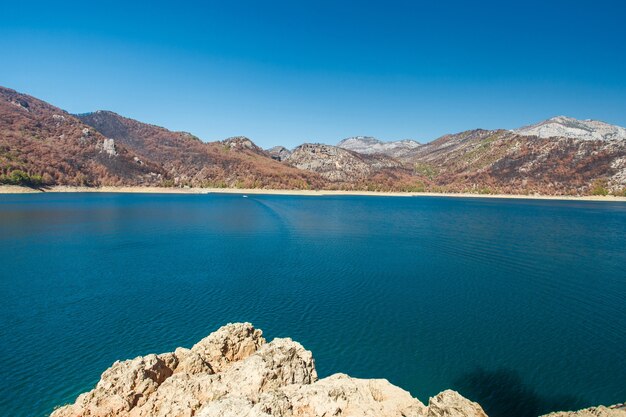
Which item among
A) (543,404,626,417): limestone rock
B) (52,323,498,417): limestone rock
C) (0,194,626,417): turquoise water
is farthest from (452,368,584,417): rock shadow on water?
(52,323,498,417): limestone rock

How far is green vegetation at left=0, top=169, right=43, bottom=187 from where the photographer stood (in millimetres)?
145512

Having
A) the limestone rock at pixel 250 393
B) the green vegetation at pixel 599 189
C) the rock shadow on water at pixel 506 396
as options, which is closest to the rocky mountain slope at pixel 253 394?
the limestone rock at pixel 250 393

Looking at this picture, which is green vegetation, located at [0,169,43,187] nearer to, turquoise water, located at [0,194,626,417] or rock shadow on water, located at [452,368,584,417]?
turquoise water, located at [0,194,626,417]

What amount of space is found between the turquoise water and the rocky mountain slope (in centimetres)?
522

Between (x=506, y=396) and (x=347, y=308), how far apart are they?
1180cm

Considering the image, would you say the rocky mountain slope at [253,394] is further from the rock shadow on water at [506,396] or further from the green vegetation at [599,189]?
the green vegetation at [599,189]

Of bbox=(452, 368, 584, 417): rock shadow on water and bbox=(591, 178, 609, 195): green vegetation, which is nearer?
bbox=(452, 368, 584, 417): rock shadow on water

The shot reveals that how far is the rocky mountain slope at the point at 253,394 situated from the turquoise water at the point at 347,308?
5221 mm

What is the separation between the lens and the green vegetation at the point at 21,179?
146m

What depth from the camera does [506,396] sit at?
15875 mm

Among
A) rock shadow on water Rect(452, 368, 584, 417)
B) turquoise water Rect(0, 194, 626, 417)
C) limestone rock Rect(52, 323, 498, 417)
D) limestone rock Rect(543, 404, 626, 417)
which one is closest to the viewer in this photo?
limestone rock Rect(52, 323, 498, 417)

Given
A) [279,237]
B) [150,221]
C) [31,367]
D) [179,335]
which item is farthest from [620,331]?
[150,221]

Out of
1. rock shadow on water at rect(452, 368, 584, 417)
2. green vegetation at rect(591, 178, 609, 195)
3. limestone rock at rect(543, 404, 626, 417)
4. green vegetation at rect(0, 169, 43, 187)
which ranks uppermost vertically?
green vegetation at rect(591, 178, 609, 195)

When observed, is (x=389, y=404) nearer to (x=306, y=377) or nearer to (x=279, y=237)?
(x=306, y=377)
